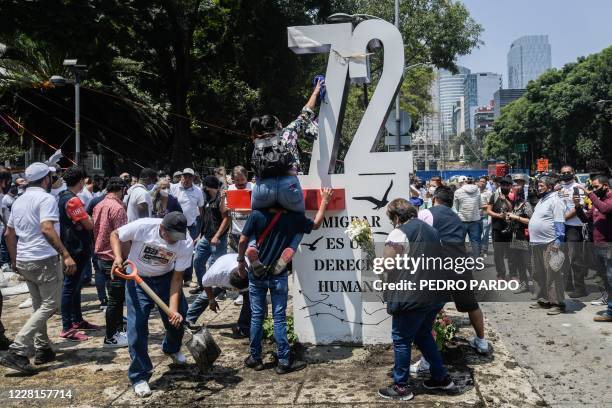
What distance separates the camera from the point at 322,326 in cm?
585

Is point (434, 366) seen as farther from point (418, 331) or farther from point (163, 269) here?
point (163, 269)

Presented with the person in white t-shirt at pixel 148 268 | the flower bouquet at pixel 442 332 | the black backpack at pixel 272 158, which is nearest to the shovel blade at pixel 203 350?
the person in white t-shirt at pixel 148 268

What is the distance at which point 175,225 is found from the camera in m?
4.60

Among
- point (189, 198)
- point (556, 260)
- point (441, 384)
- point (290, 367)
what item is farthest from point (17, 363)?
point (556, 260)

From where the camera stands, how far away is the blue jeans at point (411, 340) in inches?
172

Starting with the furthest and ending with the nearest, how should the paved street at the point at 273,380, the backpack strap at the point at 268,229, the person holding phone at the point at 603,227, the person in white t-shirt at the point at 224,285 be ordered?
1. the person holding phone at the point at 603,227
2. the person in white t-shirt at the point at 224,285
3. the backpack strap at the point at 268,229
4. the paved street at the point at 273,380

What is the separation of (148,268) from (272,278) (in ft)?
3.71

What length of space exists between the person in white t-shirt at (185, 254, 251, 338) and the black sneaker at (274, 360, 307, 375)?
893 millimetres

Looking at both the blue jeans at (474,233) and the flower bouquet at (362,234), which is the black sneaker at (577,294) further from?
the flower bouquet at (362,234)

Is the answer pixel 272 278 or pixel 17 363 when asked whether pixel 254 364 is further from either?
pixel 17 363

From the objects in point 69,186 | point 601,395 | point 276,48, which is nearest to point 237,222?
point 69,186

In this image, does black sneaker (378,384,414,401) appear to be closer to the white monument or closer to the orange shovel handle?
the white monument

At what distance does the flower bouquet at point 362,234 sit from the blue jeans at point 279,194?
1.99ft

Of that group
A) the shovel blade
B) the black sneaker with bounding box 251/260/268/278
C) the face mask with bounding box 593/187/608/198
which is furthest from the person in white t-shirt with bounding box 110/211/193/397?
the face mask with bounding box 593/187/608/198
